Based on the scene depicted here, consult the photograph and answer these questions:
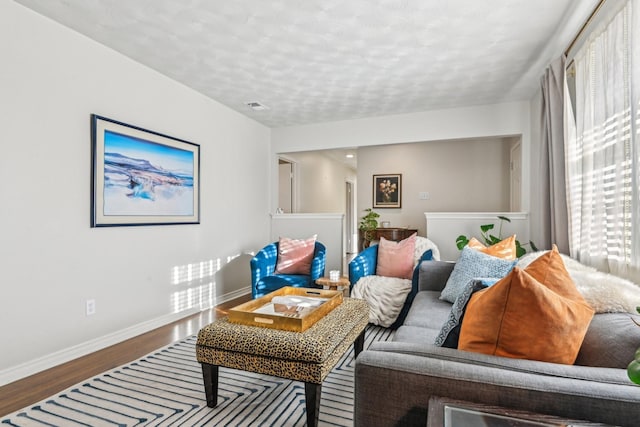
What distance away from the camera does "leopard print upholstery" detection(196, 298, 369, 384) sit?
63.4 inches

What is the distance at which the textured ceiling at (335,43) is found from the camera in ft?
7.45

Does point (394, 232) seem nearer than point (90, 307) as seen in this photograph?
No

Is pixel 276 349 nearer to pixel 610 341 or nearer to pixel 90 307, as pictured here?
pixel 610 341

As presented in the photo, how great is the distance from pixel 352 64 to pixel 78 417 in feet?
10.3

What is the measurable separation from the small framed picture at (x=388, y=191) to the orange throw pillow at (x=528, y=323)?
17.1 ft

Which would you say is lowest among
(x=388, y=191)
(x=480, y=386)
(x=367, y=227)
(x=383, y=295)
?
(x=383, y=295)

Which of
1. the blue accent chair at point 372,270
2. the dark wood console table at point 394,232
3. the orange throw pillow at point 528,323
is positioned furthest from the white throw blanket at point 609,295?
the dark wood console table at point 394,232

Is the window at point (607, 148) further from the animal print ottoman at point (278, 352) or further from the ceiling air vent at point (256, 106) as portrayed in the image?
the ceiling air vent at point (256, 106)

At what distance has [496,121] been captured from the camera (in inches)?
163

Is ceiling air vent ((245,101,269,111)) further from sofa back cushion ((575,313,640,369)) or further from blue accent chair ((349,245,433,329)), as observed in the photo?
sofa back cushion ((575,313,640,369))

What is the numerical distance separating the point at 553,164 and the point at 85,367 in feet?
12.7

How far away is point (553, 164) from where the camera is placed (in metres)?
2.79

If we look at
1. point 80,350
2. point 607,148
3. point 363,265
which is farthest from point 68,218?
point 607,148

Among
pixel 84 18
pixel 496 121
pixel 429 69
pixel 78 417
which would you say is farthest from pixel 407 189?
pixel 78 417
